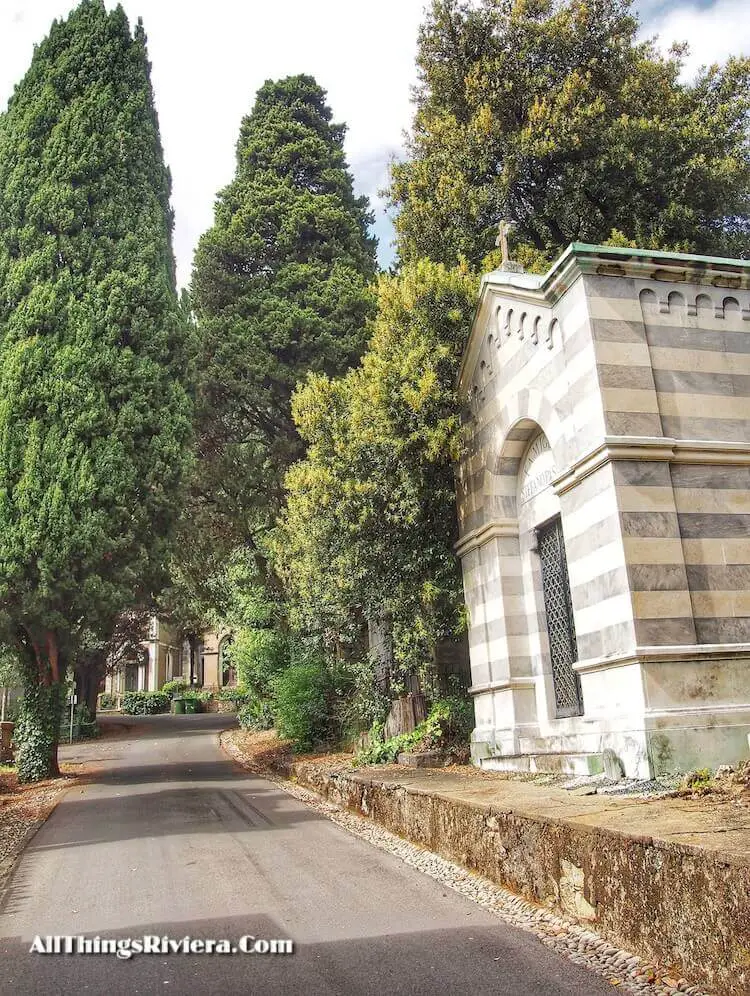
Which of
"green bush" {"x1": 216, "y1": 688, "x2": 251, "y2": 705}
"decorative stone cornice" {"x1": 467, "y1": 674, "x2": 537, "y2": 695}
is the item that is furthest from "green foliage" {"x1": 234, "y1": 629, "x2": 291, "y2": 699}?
"decorative stone cornice" {"x1": 467, "y1": 674, "x2": 537, "y2": 695}

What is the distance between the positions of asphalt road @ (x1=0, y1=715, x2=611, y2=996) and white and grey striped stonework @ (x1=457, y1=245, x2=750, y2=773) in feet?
9.10

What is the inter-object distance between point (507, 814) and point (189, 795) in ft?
27.8

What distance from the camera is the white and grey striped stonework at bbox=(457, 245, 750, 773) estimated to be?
726cm

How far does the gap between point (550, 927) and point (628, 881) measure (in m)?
0.84

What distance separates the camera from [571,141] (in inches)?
591

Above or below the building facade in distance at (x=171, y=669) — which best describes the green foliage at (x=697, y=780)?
below

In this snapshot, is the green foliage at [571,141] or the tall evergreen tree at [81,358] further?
the green foliage at [571,141]

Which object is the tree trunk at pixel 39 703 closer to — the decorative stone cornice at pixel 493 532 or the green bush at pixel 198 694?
the decorative stone cornice at pixel 493 532

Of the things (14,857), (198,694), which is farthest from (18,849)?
(198,694)

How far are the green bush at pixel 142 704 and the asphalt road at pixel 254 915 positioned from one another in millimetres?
37032

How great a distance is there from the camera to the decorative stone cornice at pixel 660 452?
7734 mm

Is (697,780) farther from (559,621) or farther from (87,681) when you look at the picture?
(87,681)

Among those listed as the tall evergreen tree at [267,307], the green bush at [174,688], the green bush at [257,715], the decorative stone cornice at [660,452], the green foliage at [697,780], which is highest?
the tall evergreen tree at [267,307]

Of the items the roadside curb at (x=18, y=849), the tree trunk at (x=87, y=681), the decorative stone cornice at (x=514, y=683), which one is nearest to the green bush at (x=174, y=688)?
the tree trunk at (x=87, y=681)
